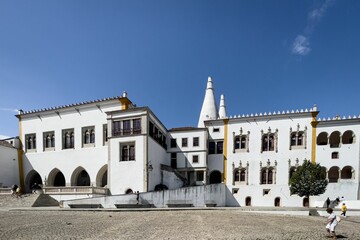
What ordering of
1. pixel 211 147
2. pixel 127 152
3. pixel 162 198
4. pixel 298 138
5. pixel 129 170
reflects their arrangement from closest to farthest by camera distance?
pixel 162 198
pixel 129 170
pixel 127 152
pixel 298 138
pixel 211 147

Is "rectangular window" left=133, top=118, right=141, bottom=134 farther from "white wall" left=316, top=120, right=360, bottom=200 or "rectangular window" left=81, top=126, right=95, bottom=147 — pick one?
"white wall" left=316, top=120, right=360, bottom=200

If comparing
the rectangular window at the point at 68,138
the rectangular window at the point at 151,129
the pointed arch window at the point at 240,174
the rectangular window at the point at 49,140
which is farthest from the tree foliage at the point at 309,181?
the rectangular window at the point at 49,140

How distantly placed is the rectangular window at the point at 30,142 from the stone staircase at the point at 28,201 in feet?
30.2

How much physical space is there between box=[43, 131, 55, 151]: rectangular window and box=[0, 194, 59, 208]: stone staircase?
817 cm

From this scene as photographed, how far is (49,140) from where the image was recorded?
31375 millimetres

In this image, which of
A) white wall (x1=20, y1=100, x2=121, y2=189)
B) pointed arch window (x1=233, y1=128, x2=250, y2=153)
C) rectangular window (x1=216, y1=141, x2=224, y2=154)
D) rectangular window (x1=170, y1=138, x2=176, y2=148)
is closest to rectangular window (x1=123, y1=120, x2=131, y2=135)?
white wall (x1=20, y1=100, x2=121, y2=189)

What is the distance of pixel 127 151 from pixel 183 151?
891 centimetres

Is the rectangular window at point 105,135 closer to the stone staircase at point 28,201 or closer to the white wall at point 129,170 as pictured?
the white wall at point 129,170

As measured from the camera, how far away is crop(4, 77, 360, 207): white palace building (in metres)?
25.1

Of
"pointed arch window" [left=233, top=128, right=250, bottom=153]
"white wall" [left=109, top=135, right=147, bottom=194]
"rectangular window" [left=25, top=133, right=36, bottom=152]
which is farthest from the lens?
"rectangular window" [left=25, top=133, right=36, bottom=152]

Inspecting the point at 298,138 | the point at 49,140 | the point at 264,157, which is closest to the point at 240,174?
the point at 264,157

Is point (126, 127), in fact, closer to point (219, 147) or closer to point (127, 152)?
point (127, 152)

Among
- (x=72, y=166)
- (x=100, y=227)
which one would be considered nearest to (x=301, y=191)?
(x=100, y=227)

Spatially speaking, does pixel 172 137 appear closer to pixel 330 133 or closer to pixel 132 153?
pixel 132 153
